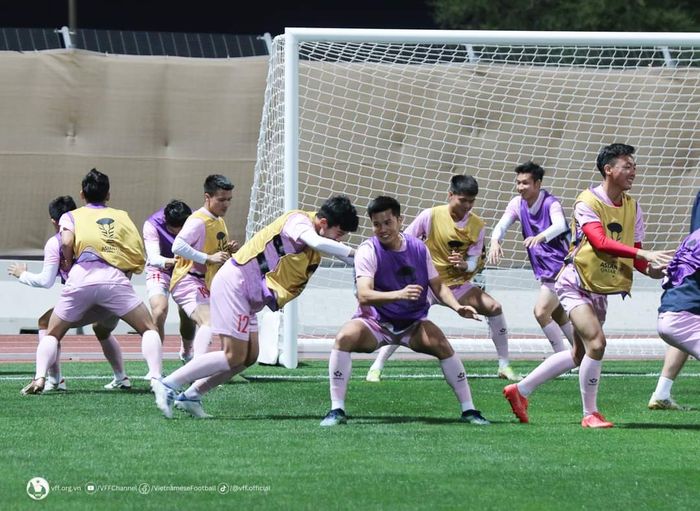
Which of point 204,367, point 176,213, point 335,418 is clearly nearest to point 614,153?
point 335,418

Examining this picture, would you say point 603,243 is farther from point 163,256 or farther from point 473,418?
point 163,256

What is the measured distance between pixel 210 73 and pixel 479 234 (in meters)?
6.33

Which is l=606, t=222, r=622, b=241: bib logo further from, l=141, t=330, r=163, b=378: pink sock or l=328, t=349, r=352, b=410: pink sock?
l=141, t=330, r=163, b=378: pink sock

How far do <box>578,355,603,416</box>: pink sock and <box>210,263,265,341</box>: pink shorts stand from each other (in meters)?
2.21

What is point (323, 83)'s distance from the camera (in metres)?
16.0

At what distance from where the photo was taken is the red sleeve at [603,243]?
914cm

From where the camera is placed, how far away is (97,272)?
11055mm

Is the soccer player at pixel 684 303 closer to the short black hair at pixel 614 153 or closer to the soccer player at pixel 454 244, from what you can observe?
the short black hair at pixel 614 153

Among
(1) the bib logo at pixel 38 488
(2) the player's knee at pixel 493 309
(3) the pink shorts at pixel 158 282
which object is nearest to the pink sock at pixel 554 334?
(2) the player's knee at pixel 493 309

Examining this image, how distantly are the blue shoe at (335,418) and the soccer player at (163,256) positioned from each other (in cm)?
341

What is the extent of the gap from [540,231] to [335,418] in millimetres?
4185

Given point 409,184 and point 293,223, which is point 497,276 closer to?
point 409,184

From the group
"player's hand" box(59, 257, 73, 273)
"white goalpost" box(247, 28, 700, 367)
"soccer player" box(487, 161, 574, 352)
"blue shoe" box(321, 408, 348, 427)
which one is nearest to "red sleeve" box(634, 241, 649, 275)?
"blue shoe" box(321, 408, 348, 427)

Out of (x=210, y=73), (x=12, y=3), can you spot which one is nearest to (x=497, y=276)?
(x=210, y=73)
